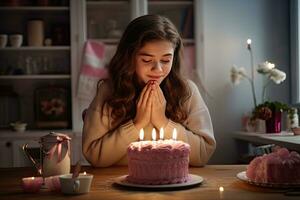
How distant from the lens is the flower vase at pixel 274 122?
3.46 meters

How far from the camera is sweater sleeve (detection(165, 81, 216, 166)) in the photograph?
67.8 inches

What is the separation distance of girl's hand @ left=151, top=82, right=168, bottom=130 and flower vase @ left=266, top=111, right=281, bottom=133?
193 cm

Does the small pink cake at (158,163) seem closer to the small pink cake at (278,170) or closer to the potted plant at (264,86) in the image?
the small pink cake at (278,170)

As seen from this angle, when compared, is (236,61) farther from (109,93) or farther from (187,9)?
(109,93)

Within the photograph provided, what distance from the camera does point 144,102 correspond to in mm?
1691

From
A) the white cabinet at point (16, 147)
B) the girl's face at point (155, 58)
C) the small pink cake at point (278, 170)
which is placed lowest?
the white cabinet at point (16, 147)

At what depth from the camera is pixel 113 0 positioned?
12.9 feet

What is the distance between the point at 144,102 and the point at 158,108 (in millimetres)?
56

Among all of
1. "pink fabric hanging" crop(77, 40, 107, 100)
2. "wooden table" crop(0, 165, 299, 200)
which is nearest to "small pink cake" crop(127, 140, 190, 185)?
"wooden table" crop(0, 165, 299, 200)

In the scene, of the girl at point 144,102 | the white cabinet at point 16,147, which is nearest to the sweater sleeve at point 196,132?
the girl at point 144,102

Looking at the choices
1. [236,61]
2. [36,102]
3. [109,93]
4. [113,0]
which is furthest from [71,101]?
[109,93]

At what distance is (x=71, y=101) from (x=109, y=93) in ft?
6.77

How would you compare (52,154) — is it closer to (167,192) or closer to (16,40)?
(167,192)

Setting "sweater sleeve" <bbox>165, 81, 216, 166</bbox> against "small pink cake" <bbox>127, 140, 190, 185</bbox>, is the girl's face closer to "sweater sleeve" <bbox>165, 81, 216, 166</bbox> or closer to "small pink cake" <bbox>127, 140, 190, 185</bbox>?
"sweater sleeve" <bbox>165, 81, 216, 166</bbox>
